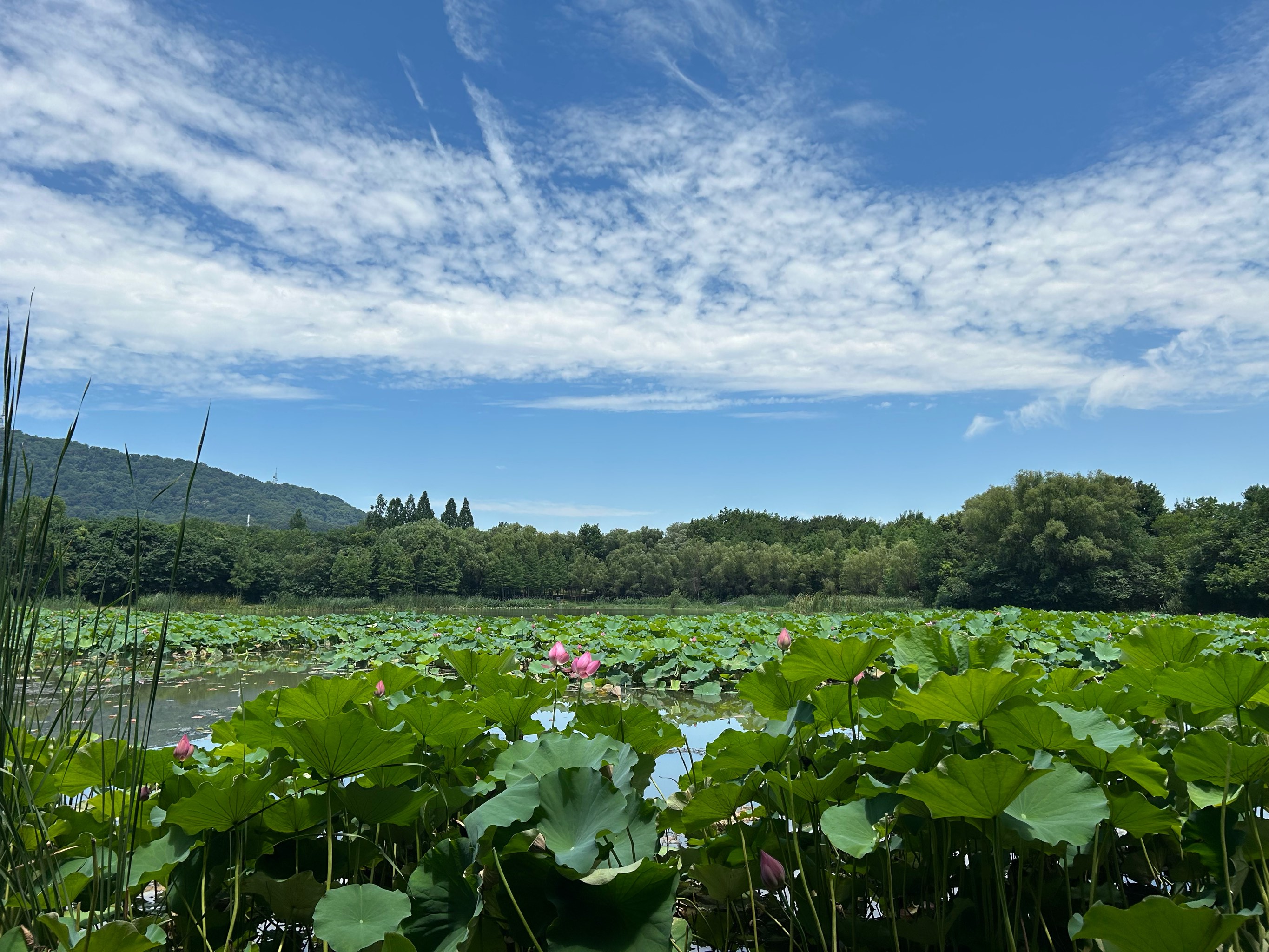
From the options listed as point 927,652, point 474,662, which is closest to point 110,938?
point 474,662

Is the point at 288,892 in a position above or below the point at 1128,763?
below

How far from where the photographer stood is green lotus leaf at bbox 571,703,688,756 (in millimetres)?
1521

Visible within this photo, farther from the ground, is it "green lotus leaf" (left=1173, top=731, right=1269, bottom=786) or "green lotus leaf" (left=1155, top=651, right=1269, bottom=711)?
"green lotus leaf" (left=1155, top=651, right=1269, bottom=711)

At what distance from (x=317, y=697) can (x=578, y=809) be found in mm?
621

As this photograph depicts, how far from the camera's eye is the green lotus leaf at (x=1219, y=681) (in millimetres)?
1322

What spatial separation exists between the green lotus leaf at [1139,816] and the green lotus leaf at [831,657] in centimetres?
42

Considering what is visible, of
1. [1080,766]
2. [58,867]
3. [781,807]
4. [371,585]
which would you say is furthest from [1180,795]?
[371,585]

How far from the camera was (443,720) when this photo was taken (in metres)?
1.46

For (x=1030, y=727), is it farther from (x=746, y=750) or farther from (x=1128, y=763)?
(x=746, y=750)

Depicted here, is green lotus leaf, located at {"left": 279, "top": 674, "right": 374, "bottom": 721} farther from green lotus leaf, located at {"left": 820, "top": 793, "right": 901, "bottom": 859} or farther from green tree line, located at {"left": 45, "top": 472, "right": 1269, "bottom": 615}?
green tree line, located at {"left": 45, "top": 472, "right": 1269, "bottom": 615}

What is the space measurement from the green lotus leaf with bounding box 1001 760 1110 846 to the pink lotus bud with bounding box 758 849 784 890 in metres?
0.48

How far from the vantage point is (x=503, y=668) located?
1.94 meters

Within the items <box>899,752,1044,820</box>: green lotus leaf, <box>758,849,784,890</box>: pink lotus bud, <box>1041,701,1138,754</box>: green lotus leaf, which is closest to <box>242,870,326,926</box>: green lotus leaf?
<box>758,849,784,890</box>: pink lotus bud

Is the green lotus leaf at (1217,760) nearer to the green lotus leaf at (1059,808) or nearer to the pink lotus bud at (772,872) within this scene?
the green lotus leaf at (1059,808)
